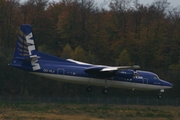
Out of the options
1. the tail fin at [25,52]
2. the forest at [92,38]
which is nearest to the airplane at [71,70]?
the tail fin at [25,52]

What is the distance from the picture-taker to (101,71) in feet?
205

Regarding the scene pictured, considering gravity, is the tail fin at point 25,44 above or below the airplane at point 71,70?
above

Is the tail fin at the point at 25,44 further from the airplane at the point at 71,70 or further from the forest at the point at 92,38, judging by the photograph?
the forest at the point at 92,38

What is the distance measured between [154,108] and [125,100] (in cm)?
582

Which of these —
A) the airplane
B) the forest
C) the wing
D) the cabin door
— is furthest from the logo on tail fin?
the forest

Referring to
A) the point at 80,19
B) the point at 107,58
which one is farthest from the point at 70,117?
the point at 80,19

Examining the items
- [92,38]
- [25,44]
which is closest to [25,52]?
[25,44]

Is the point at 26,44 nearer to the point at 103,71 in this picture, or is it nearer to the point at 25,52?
the point at 25,52

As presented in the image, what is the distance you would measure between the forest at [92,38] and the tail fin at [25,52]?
26.3 meters

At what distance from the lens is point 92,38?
4018 inches

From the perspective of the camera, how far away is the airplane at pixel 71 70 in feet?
194

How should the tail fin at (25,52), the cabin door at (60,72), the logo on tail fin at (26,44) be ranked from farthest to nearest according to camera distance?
the logo on tail fin at (26,44), the cabin door at (60,72), the tail fin at (25,52)

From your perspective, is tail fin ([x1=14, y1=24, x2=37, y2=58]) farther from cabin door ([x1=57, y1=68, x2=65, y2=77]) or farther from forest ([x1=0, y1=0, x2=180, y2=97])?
forest ([x1=0, y1=0, x2=180, y2=97])

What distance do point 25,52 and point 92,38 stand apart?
135 feet
